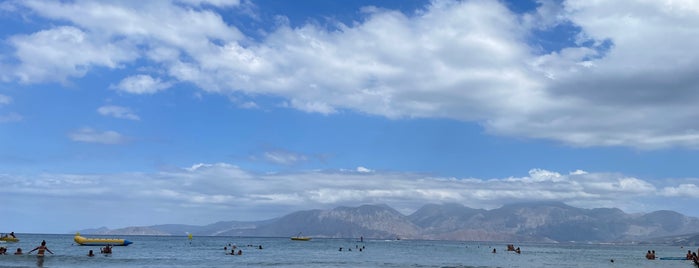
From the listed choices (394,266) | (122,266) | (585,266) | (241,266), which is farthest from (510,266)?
(122,266)

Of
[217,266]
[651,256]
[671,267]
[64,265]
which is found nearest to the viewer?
[64,265]

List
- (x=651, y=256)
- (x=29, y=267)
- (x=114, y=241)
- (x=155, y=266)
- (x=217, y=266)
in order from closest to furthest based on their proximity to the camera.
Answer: (x=29, y=267) < (x=155, y=266) < (x=217, y=266) < (x=651, y=256) < (x=114, y=241)

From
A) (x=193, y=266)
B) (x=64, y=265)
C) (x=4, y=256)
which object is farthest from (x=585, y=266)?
(x=4, y=256)

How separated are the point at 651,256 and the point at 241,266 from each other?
98.6 metres

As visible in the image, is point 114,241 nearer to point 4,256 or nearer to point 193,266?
point 4,256

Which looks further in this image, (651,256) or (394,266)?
(651,256)

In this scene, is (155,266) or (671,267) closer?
(155,266)

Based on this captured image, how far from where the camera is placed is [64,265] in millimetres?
80688

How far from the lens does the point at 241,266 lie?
306ft

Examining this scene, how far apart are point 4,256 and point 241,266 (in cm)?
3930

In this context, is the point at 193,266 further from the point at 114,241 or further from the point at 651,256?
the point at 651,256

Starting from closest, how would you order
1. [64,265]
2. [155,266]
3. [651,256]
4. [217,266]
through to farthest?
[64,265]
[155,266]
[217,266]
[651,256]

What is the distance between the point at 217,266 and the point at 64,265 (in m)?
22.1

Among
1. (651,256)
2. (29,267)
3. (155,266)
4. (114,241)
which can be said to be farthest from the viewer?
(114,241)
